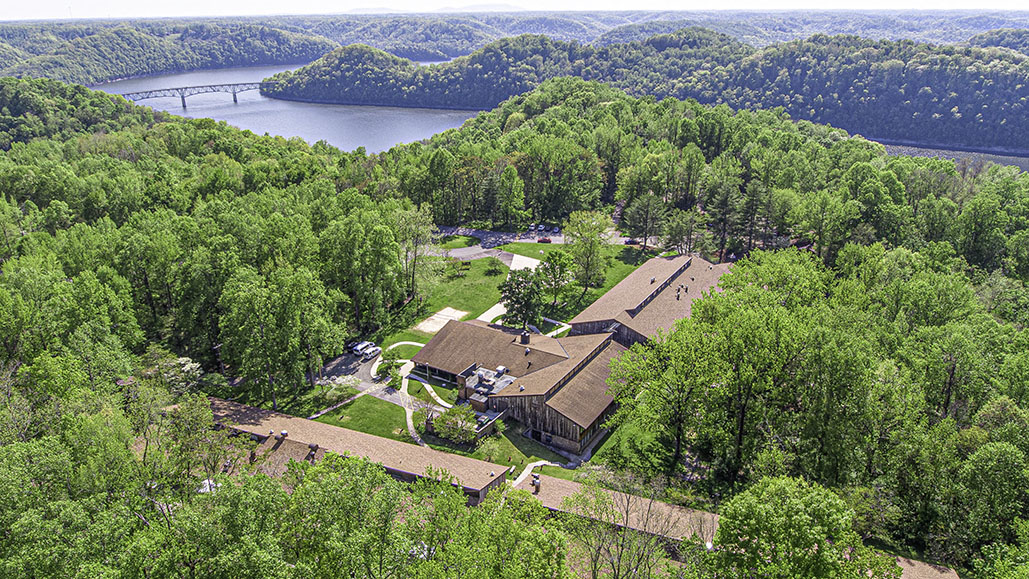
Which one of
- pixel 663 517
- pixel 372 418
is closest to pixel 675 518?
pixel 663 517

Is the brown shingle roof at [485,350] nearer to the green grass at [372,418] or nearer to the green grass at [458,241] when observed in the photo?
the green grass at [372,418]

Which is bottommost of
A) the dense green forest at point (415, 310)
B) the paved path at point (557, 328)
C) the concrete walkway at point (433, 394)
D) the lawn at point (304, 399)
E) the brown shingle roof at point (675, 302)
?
the lawn at point (304, 399)

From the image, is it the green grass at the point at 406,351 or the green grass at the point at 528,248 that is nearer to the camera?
the green grass at the point at 406,351

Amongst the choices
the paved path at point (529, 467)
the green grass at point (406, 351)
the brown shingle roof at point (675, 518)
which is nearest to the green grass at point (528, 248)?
the green grass at point (406, 351)

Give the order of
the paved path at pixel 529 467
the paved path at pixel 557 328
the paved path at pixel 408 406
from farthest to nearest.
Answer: the paved path at pixel 557 328 → the paved path at pixel 408 406 → the paved path at pixel 529 467

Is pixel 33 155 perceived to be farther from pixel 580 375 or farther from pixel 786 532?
pixel 786 532

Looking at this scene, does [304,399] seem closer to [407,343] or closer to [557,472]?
[407,343]

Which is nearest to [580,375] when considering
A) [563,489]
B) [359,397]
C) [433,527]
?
[563,489]
